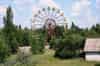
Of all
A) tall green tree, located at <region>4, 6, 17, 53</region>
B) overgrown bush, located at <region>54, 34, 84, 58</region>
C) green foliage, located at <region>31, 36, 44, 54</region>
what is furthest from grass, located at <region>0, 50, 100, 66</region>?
tall green tree, located at <region>4, 6, 17, 53</region>

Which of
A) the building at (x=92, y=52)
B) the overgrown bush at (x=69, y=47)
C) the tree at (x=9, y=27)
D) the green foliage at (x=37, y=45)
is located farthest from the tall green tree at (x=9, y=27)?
the building at (x=92, y=52)

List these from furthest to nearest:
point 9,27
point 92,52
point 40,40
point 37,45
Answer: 1. point 9,27
2. point 40,40
3. point 37,45
4. point 92,52

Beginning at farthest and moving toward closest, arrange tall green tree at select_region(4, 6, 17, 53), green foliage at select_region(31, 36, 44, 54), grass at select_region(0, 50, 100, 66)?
1. tall green tree at select_region(4, 6, 17, 53)
2. green foliage at select_region(31, 36, 44, 54)
3. grass at select_region(0, 50, 100, 66)

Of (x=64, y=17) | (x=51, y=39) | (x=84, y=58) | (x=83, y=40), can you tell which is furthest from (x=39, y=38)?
(x=84, y=58)

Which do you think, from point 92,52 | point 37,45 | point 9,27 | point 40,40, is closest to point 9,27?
point 9,27

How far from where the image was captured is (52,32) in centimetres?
3659

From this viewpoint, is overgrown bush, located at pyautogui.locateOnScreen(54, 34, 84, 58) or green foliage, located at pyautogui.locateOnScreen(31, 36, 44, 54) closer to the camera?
overgrown bush, located at pyautogui.locateOnScreen(54, 34, 84, 58)

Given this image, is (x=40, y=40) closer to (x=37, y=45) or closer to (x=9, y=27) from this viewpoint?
(x=37, y=45)

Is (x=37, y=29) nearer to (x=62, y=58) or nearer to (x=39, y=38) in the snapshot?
(x=39, y=38)

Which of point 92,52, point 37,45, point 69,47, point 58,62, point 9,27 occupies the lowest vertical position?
point 58,62

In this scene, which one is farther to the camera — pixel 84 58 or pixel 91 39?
pixel 91 39

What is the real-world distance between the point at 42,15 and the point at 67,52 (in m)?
10.2

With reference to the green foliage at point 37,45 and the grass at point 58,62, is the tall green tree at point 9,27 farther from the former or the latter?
the grass at point 58,62

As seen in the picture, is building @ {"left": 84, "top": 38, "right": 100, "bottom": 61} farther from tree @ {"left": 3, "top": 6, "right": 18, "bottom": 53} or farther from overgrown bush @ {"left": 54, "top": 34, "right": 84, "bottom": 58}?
tree @ {"left": 3, "top": 6, "right": 18, "bottom": 53}
